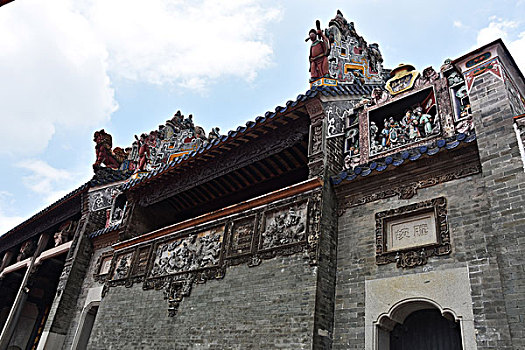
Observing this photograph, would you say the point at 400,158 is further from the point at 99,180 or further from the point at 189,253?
the point at 99,180

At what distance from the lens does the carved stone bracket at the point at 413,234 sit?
19.3 ft

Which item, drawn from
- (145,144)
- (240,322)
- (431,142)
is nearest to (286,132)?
(431,142)

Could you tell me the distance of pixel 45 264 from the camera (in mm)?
15406

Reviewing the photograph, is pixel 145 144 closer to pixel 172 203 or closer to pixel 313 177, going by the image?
pixel 172 203

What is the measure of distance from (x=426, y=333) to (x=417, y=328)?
0.51ft

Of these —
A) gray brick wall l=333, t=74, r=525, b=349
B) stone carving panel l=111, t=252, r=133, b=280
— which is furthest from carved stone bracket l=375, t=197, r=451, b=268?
stone carving panel l=111, t=252, r=133, b=280

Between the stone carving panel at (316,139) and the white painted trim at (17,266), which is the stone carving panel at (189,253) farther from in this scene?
the white painted trim at (17,266)

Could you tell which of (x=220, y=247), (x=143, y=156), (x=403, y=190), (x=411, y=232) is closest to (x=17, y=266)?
(x=143, y=156)

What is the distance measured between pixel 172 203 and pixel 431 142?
7918 mm

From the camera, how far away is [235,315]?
7105mm

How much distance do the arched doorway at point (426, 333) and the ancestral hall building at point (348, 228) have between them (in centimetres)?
2

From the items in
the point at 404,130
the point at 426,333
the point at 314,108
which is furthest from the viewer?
the point at 314,108

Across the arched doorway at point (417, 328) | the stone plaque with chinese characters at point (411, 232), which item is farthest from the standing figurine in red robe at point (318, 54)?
the arched doorway at point (417, 328)

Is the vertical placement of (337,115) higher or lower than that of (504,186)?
higher
